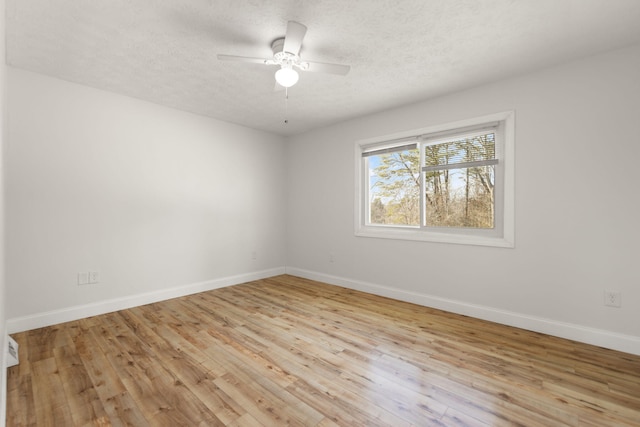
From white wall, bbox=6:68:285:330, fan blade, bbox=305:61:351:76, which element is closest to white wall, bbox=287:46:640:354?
fan blade, bbox=305:61:351:76

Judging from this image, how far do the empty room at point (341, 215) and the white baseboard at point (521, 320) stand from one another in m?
0.02

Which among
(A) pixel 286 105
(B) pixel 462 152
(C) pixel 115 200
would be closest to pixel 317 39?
(A) pixel 286 105

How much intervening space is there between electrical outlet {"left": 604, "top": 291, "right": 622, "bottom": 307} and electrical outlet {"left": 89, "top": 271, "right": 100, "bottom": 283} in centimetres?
484

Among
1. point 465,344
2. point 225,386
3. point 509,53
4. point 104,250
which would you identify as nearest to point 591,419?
point 465,344

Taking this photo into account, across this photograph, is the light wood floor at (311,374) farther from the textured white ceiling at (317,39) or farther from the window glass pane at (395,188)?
the textured white ceiling at (317,39)

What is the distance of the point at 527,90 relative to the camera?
8.89ft

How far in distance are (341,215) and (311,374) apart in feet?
8.50

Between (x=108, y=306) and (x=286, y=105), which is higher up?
(x=286, y=105)

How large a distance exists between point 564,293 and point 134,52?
14.1 feet

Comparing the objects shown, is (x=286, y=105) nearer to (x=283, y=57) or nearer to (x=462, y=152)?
(x=283, y=57)

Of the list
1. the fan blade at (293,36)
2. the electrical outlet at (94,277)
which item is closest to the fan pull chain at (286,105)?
the fan blade at (293,36)

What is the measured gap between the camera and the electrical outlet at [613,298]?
2.31 metres

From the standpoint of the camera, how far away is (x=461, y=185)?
3.26 meters

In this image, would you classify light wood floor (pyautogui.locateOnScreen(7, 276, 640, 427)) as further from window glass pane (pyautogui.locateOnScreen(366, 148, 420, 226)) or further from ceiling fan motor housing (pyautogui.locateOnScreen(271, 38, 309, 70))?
ceiling fan motor housing (pyautogui.locateOnScreen(271, 38, 309, 70))
